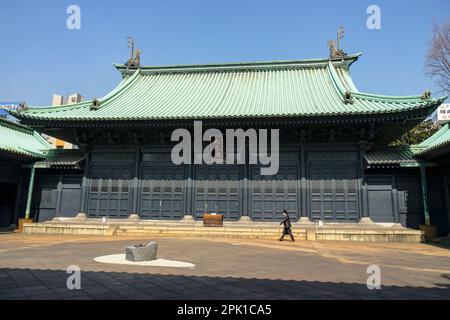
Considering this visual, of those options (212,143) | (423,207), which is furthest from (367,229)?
(212,143)

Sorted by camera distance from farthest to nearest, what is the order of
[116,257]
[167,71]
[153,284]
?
[167,71], [116,257], [153,284]

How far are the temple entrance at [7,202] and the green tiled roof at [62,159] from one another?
3248 mm

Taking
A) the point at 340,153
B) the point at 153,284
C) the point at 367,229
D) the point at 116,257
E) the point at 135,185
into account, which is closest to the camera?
the point at 153,284

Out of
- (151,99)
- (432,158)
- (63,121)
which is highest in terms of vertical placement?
(151,99)

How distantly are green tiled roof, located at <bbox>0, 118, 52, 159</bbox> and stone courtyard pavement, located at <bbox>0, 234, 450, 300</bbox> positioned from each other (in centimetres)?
1211

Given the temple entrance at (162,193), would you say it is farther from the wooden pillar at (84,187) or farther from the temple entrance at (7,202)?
the temple entrance at (7,202)

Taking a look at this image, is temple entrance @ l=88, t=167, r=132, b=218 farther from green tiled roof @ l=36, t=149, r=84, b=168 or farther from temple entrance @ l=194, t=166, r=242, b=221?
temple entrance @ l=194, t=166, r=242, b=221

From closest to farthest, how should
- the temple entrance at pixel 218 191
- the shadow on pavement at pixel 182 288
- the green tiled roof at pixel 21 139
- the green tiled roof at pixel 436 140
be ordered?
the shadow on pavement at pixel 182 288 < the green tiled roof at pixel 436 140 < the temple entrance at pixel 218 191 < the green tiled roof at pixel 21 139

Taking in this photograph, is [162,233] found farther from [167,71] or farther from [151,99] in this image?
[167,71]

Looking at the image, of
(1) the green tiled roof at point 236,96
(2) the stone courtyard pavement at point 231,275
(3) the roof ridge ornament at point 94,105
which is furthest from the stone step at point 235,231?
(3) the roof ridge ornament at point 94,105

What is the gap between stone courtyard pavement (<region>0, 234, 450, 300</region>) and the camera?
561 cm

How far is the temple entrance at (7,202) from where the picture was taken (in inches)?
819
